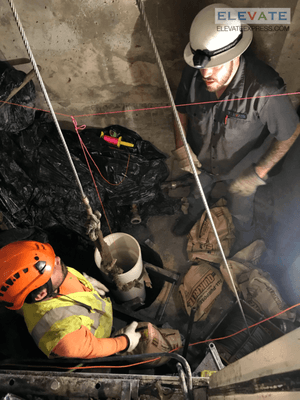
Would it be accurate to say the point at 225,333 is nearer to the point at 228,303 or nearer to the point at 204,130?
the point at 228,303

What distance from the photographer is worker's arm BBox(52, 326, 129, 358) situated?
1.75 meters

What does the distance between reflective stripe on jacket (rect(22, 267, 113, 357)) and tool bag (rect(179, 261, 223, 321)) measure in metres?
1.12

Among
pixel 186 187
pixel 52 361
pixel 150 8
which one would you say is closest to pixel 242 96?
pixel 150 8

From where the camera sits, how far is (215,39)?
189cm

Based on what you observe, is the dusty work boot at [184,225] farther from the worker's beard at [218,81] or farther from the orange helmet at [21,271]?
the orange helmet at [21,271]

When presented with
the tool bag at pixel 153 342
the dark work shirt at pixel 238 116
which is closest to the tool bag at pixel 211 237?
the dark work shirt at pixel 238 116

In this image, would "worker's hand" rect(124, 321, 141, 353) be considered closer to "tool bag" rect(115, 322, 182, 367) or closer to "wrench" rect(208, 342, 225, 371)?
"tool bag" rect(115, 322, 182, 367)

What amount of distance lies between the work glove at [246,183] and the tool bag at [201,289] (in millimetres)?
920

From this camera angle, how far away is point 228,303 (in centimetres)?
301

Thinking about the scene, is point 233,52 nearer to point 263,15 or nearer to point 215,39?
point 215,39

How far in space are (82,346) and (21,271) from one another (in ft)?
2.13

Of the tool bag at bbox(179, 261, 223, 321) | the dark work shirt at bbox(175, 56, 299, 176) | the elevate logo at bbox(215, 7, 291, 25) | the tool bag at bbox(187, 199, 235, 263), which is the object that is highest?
the elevate logo at bbox(215, 7, 291, 25)

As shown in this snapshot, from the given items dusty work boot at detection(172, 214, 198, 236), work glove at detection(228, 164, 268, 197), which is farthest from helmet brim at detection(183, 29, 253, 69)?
dusty work boot at detection(172, 214, 198, 236)

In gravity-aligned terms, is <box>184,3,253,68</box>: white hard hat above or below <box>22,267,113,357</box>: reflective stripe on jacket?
above
